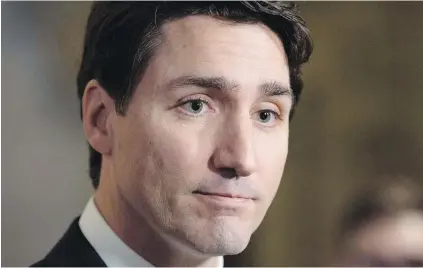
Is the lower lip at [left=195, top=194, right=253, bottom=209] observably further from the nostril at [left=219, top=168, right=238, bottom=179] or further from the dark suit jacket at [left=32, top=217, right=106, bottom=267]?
the dark suit jacket at [left=32, top=217, right=106, bottom=267]

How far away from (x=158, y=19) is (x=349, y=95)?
313mm

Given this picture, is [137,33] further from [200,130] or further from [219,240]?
[219,240]

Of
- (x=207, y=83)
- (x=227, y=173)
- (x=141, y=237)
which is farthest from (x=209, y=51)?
(x=141, y=237)

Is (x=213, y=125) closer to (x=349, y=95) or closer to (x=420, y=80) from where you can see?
(x=349, y=95)

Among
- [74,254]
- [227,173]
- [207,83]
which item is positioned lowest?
[74,254]

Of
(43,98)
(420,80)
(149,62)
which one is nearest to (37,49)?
(43,98)

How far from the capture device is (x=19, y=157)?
843 mm

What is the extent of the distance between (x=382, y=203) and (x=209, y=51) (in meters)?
0.36

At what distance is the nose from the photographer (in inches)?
29.7

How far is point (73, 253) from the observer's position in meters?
0.81

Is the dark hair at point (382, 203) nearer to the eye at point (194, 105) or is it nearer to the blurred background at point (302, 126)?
the blurred background at point (302, 126)

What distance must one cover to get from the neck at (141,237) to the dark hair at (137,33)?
0.06m

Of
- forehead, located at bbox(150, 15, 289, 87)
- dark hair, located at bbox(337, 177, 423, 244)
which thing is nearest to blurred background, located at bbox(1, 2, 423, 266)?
dark hair, located at bbox(337, 177, 423, 244)

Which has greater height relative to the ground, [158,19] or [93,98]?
[158,19]
